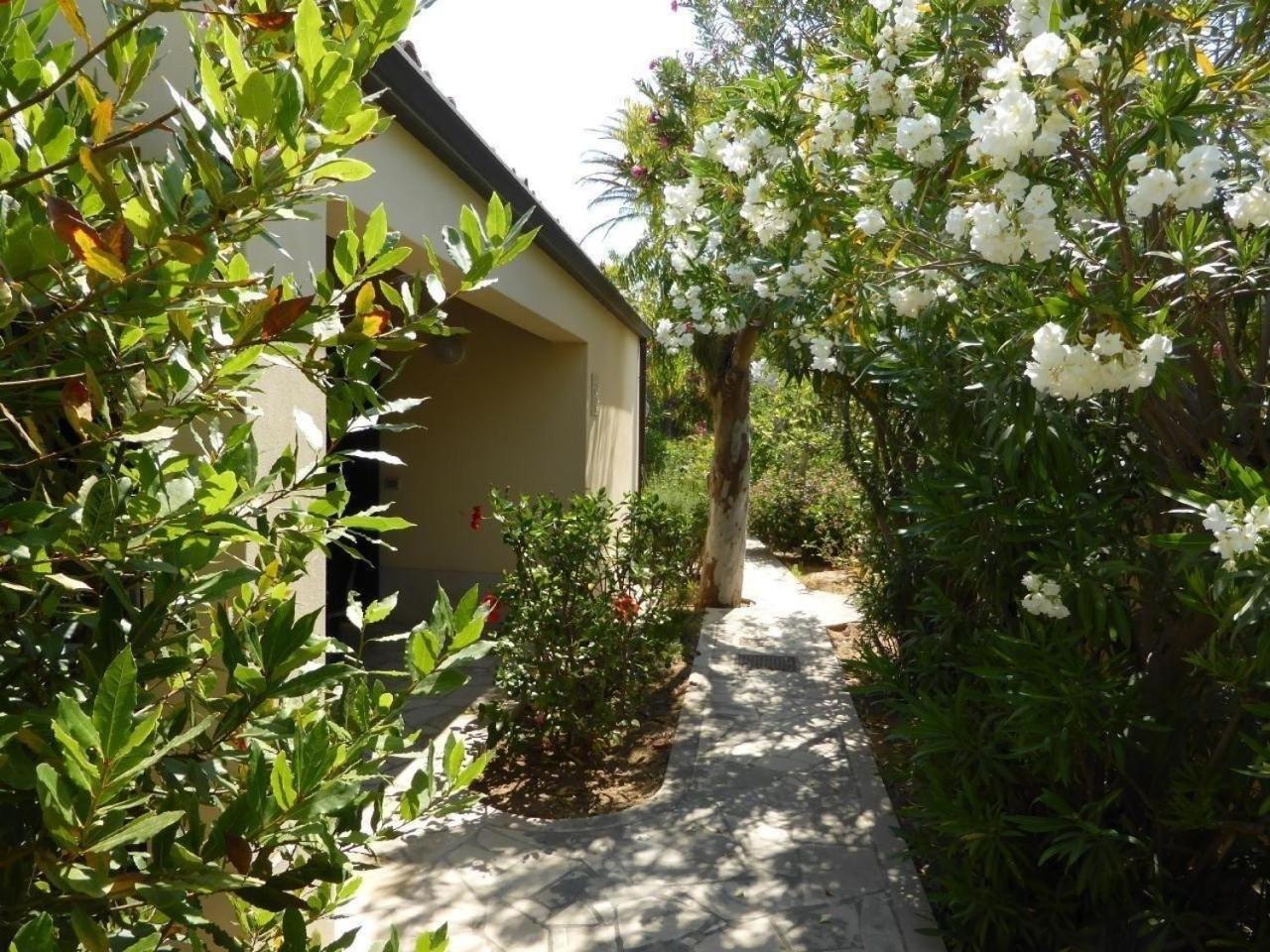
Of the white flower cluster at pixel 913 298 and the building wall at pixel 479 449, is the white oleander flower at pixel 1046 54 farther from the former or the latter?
the building wall at pixel 479 449

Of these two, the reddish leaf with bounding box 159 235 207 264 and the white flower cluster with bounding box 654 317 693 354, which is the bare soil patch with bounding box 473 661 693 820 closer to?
the white flower cluster with bounding box 654 317 693 354

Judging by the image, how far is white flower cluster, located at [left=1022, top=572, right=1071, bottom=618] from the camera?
321cm

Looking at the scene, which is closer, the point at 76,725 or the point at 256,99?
the point at 76,725

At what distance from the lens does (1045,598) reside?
3225 mm

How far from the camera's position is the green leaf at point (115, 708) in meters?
0.92

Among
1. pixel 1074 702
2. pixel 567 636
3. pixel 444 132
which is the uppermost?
pixel 444 132

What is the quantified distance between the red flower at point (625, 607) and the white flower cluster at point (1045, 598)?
327cm

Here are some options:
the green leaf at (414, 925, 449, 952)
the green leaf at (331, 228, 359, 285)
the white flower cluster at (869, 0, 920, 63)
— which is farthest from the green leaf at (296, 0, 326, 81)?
the white flower cluster at (869, 0, 920, 63)

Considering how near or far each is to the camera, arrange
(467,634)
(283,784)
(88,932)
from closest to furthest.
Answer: (88,932) < (283,784) < (467,634)

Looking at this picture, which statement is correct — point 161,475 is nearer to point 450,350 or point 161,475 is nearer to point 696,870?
point 696,870

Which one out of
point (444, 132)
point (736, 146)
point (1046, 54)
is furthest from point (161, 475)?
point (736, 146)

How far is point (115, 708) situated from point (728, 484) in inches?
393

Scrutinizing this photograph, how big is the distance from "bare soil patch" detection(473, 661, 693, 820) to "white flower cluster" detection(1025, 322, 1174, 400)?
3.84 metres

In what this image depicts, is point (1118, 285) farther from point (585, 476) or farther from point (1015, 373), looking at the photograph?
point (585, 476)
